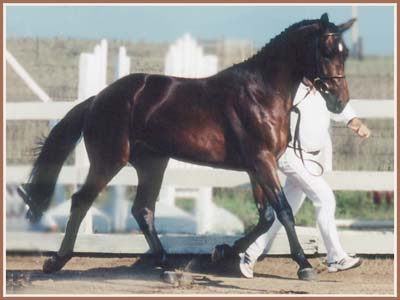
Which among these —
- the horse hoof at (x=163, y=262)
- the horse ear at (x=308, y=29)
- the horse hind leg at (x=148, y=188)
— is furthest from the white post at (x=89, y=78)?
the horse ear at (x=308, y=29)

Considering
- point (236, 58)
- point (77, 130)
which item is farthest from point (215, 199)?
point (77, 130)

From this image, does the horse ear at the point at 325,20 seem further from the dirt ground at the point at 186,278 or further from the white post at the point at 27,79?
the white post at the point at 27,79

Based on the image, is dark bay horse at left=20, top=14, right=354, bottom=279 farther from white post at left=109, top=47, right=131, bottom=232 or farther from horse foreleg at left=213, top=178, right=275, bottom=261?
white post at left=109, top=47, right=131, bottom=232

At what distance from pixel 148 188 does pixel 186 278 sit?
818mm

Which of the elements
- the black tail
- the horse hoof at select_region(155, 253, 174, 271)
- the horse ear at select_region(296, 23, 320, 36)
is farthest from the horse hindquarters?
the horse ear at select_region(296, 23, 320, 36)

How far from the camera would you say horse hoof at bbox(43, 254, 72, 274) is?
27.9 ft

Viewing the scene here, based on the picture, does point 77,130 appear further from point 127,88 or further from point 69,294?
point 69,294

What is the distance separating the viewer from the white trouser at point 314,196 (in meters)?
8.28

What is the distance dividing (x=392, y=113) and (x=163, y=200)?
231 centimetres

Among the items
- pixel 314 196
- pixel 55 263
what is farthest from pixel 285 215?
pixel 55 263

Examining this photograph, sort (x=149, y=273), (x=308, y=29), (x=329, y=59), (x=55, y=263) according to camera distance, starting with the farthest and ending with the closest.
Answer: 1. (x=149, y=273)
2. (x=55, y=263)
3. (x=308, y=29)
4. (x=329, y=59)

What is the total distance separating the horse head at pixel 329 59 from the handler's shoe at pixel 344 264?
1.32 meters

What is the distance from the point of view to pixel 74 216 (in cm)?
848

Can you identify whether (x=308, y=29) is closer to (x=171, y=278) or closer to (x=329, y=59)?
(x=329, y=59)
